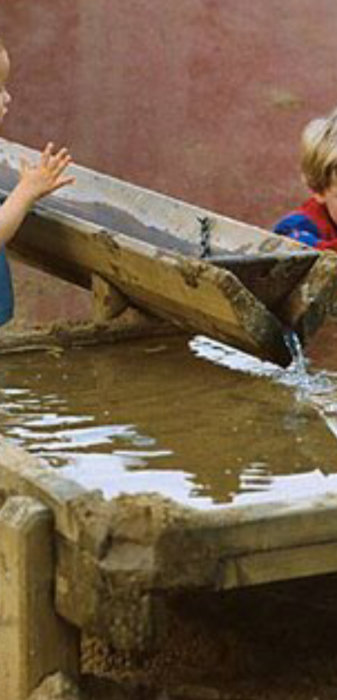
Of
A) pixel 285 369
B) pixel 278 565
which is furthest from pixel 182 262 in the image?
pixel 278 565

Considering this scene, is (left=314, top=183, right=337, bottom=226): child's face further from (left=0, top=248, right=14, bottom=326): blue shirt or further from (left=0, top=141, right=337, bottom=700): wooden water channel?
(left=0, top=141, right=337, bottom=700): wooden water channel

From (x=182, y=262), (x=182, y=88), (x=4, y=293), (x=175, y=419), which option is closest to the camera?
(x=175, y=419)

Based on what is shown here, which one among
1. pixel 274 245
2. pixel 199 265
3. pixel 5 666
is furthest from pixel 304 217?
pixel 5 666

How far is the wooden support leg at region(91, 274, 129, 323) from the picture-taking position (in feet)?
21.1

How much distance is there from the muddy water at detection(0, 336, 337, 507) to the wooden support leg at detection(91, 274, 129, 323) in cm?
17

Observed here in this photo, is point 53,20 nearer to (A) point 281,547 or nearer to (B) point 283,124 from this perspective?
(B) point 283,124

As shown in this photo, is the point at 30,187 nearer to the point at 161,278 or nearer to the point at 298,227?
the point at 161,278

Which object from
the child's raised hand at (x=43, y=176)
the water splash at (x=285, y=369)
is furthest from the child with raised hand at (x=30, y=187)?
the water splash at (x=285, y=369)

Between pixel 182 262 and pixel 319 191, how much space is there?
3.59 ft

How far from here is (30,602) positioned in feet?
14.2

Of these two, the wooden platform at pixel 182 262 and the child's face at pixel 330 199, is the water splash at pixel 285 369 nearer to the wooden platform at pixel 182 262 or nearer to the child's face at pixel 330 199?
the wooden platform at pixel 182 262

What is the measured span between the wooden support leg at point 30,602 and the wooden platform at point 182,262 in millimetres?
1269

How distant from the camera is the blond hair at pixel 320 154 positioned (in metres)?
6.42

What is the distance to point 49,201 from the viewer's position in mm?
7078
